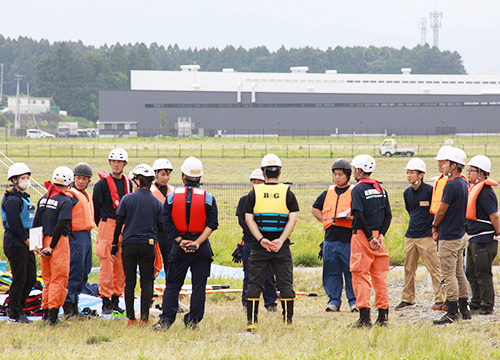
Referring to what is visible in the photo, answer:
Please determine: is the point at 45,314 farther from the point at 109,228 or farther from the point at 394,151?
the point at 394,151

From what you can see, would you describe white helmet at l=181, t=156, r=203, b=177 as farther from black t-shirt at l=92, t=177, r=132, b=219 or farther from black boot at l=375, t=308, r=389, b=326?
black boot at l=375, t=308, r=389, b=326

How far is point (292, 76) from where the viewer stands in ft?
318

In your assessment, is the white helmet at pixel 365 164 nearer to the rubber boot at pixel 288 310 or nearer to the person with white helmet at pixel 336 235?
the person with white helmet at pixel 336 235

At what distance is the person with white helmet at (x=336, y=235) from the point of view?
925cm

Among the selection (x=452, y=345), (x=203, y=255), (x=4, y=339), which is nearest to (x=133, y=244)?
(x=203, y=255)

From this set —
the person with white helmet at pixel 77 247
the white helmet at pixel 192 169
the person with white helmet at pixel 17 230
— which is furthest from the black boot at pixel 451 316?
the person with white helmet at pixel 17 230

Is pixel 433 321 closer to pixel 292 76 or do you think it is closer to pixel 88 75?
pixel 292 76

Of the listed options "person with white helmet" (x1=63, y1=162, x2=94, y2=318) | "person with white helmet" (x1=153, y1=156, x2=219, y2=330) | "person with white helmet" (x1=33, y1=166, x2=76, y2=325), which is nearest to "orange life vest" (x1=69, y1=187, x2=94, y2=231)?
"person with white helmet" (x1=63, y1=162, x2=94, y2=318)

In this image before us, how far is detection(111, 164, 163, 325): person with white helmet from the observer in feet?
25.9

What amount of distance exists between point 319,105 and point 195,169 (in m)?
86.7


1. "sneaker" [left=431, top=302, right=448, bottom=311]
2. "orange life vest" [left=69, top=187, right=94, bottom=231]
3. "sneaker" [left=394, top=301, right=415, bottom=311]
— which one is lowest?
"sneaker" [left=394, top=301, right=415, bottom=311]

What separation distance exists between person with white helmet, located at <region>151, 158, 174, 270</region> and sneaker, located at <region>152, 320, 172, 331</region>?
1247mm

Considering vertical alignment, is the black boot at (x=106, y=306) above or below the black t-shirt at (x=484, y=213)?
below

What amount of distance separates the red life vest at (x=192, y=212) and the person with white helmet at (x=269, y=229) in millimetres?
564
